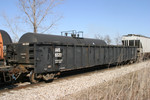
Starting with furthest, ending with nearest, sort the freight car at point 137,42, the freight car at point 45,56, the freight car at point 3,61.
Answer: the freight car at point 137,42, the freight car at point 45,56, the freight car at point 3,61

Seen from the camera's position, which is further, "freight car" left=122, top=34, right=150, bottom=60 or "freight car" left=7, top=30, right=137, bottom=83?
"freight car" left=122, top=34, right=150, bottom=60

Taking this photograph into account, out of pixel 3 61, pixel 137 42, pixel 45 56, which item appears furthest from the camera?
pixel 137 42

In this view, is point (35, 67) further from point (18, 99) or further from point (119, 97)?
point (119, 97)

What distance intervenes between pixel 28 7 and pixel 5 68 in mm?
15606

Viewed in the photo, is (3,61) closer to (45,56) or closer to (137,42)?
(45,56)

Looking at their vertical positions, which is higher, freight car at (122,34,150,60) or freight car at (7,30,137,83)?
freight car at (122,34,150,60)

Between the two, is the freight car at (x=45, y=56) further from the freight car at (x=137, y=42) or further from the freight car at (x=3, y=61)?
the freight car at (x=137, y=42)

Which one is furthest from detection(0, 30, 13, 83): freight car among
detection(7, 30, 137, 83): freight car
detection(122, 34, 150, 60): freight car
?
detection(122, 34, 150, 60): freight car

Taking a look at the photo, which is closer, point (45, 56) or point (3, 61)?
point (3, 61)

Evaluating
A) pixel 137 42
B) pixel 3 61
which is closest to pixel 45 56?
pixel 3 61

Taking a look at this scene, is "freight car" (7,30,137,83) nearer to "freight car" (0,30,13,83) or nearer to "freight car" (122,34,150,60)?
"freight car" (0,30,13,83)

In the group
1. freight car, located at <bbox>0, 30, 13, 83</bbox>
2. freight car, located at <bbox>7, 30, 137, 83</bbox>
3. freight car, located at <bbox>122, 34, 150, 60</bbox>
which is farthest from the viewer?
freight car, located at <bbox>122, 34, 150, 60</bbox>

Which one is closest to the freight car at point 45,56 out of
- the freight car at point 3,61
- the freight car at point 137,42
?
the freight car at point 3,61

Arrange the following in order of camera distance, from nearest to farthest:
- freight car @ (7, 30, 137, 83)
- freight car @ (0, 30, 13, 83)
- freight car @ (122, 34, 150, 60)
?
1. freight car @ (0, 30, 13, 83)
2. freight car @ (7, 30, 137, 83)
3. freight car @ (122, 34, 150, 60)
